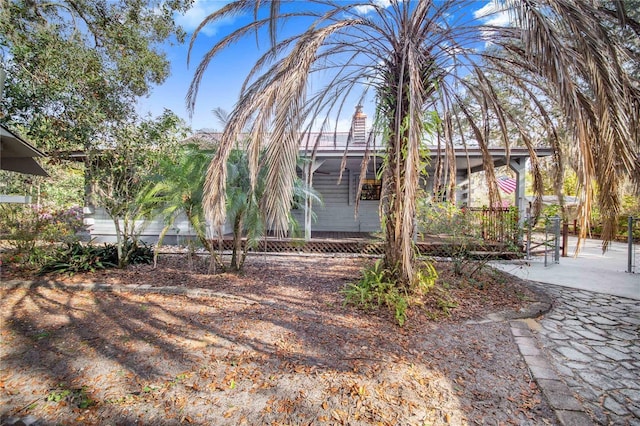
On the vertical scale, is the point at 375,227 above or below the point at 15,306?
above

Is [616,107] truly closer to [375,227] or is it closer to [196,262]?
[196,262]

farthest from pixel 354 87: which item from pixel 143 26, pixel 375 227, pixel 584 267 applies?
pixel 375 227

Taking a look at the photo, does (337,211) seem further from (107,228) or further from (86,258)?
(86,258)

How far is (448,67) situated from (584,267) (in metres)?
6.17

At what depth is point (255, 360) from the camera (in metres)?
2.59

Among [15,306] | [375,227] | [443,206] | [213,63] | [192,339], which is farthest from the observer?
[375,227]

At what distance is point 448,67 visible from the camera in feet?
13.5

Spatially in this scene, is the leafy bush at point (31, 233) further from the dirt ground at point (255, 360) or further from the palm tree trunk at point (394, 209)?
the palm tree trunk at point (394, 209)

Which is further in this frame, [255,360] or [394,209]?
[394,209]

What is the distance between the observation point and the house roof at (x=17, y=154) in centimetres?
285

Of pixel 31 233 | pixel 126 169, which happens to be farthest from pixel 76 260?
pixel 126 169

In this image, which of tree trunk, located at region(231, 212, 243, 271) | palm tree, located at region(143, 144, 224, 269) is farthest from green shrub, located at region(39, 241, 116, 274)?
tree trunk, located at region(231, 212, 243, 271)

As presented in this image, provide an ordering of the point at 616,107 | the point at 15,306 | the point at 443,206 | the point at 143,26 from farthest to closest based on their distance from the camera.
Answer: the point at 143,26 → the point at 443,206 → the point at 15,306 → the point at 616,107

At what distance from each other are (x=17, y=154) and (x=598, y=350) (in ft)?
21.5
